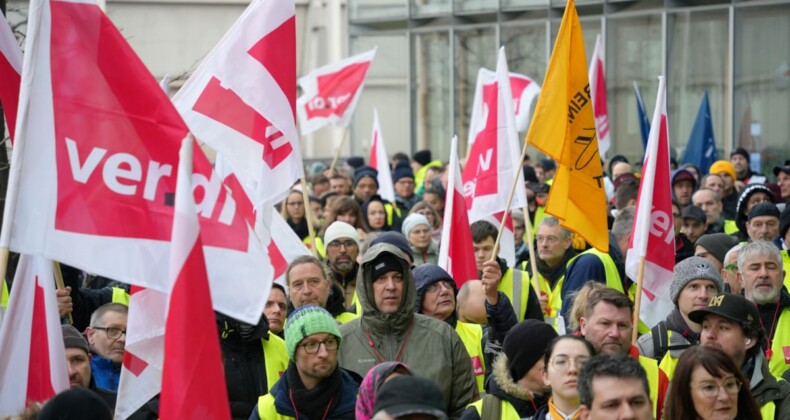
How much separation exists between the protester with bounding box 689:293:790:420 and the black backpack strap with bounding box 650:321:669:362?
0.46 metres

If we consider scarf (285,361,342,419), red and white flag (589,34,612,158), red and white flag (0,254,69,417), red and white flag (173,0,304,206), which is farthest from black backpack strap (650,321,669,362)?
red and white flag (589,34,612,158)

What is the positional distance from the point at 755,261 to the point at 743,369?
1864 mm

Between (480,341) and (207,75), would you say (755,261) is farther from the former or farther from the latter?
(207,75)

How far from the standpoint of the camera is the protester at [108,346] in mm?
7613

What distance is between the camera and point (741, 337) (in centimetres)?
686

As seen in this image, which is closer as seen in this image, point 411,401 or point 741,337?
point 411,401

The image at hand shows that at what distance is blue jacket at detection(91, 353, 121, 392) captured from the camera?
25.0ft

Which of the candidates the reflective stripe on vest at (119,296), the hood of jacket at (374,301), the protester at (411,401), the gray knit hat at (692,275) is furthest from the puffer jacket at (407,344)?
the reflective stripe on vest at (119,296)

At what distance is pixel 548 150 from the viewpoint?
9.36 meters

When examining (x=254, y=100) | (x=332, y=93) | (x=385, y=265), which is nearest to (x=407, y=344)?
(x=385, y=265)

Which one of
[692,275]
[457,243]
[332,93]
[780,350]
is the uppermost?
[332,93]

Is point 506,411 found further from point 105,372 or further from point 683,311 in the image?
point 105,372

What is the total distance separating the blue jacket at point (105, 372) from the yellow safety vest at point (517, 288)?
8.50ft

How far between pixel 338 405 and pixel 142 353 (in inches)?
37.0
